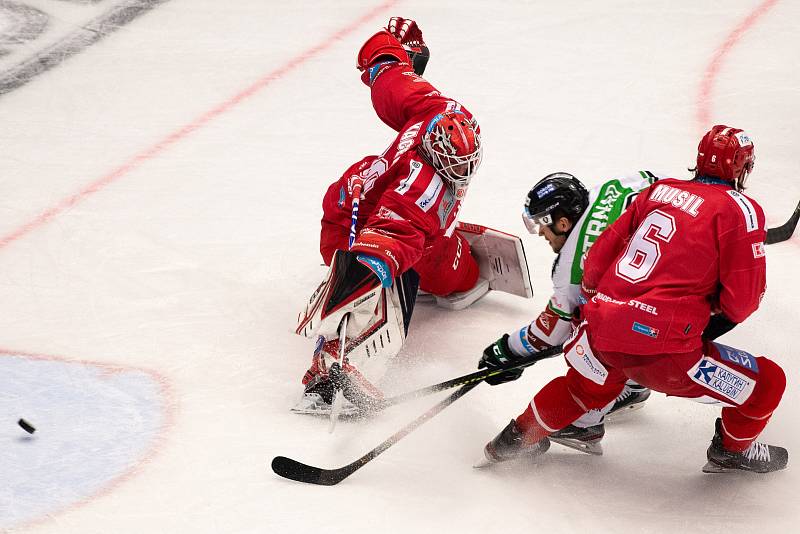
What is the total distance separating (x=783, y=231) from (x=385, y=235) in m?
1.83

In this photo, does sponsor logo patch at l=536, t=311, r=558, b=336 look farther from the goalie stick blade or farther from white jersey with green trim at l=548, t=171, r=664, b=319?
the goalie stick blade

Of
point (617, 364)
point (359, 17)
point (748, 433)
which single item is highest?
point (359, 17)

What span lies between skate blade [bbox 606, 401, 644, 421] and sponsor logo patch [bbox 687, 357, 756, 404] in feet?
2.08

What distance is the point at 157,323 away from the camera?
3865 millimetres

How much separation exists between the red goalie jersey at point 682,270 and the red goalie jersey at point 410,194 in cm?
84

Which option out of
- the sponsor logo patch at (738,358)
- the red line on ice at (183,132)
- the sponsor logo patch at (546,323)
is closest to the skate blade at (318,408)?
the sponsor logo patch at (546,323)

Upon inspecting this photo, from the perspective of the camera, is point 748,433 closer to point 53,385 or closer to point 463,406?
point 463,406

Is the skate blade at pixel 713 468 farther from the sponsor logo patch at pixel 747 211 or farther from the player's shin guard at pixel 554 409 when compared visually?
the sponsor logo patch at pixel 747 211

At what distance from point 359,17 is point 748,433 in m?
4.23

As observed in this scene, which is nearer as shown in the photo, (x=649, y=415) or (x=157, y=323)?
(x=649, y=415)

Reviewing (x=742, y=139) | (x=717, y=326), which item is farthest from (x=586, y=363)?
(x=742, y=139)

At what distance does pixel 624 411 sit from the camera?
11.0ft

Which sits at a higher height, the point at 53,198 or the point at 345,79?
the point at 345,79

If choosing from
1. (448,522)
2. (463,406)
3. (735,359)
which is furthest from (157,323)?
(735,359)
